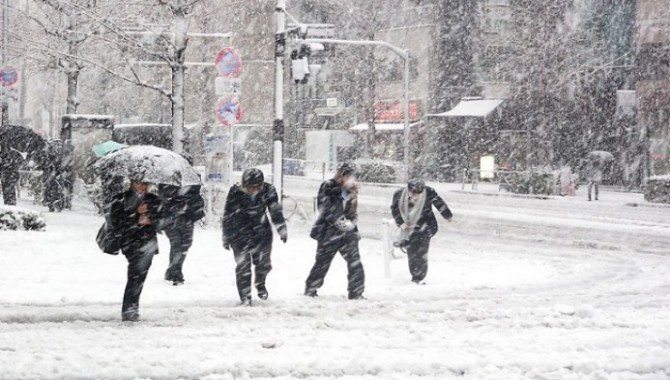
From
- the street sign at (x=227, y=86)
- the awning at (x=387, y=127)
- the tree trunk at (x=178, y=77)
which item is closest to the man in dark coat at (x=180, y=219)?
the street sign at (x=227, y=86)

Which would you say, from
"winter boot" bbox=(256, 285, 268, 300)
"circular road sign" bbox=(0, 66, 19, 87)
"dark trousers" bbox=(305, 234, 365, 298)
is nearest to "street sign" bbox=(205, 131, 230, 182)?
"dark trousers" bbox=(305, 234, 365, 298)

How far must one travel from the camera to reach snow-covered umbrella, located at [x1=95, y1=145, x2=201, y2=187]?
1048 cm

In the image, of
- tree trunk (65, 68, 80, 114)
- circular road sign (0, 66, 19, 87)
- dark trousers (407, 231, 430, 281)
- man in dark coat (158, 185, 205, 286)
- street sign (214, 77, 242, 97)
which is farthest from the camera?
circular road sign (0, 66, 19, 87)

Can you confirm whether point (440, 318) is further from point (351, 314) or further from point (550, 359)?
point (550, 359)

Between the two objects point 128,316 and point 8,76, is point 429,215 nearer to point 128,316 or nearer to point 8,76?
point 128,316

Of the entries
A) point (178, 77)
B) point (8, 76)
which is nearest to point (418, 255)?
point (178, 77)

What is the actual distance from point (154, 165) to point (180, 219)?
4.21ft

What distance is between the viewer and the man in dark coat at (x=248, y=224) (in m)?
10.1

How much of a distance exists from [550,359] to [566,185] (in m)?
28.3

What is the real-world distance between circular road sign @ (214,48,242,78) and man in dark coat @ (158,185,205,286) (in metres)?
6.37

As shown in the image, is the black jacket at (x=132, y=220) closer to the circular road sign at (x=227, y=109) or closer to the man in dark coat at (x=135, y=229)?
the man in dark coat at (x=135, y=229)

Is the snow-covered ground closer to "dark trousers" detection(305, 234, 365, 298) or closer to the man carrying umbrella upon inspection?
"dark trousers" detection(305, 234, 365, 298)

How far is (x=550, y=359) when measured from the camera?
295 inches

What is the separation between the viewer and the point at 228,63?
17906 mm
